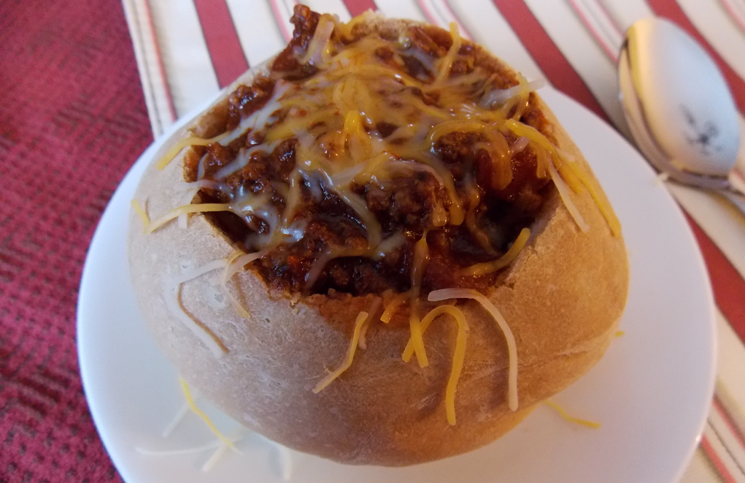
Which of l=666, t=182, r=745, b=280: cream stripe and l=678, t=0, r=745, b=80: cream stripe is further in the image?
l=678, t=0, r=745, b=80: cream stripe

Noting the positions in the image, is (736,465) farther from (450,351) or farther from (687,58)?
(687,58)

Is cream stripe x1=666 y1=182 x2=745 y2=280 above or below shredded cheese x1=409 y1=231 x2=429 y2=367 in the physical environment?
below

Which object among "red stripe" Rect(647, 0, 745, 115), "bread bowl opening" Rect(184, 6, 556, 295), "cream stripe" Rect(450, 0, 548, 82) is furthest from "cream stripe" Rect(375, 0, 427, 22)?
"bread bowl opening" Rect(184, 6, 556, 295)

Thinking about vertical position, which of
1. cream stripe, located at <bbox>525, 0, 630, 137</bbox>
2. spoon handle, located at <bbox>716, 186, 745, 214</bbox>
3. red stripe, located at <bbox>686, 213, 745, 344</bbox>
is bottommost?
red stripe, located at <bbox>686, 213, 745, 344</bbox>

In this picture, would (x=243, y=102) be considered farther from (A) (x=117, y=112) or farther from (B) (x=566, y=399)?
(A) (x=117, y=112)

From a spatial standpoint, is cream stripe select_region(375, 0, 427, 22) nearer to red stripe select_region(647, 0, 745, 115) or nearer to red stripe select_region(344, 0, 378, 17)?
red stripe select_region(344, 0, 378, 17)

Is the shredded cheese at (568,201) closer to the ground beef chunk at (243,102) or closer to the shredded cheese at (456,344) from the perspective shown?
the shredded cheese at (456,344)

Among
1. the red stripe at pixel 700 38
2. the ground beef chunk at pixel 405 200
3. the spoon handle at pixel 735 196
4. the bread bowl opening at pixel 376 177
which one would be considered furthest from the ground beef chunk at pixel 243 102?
the red stripe at pixel 700 38
